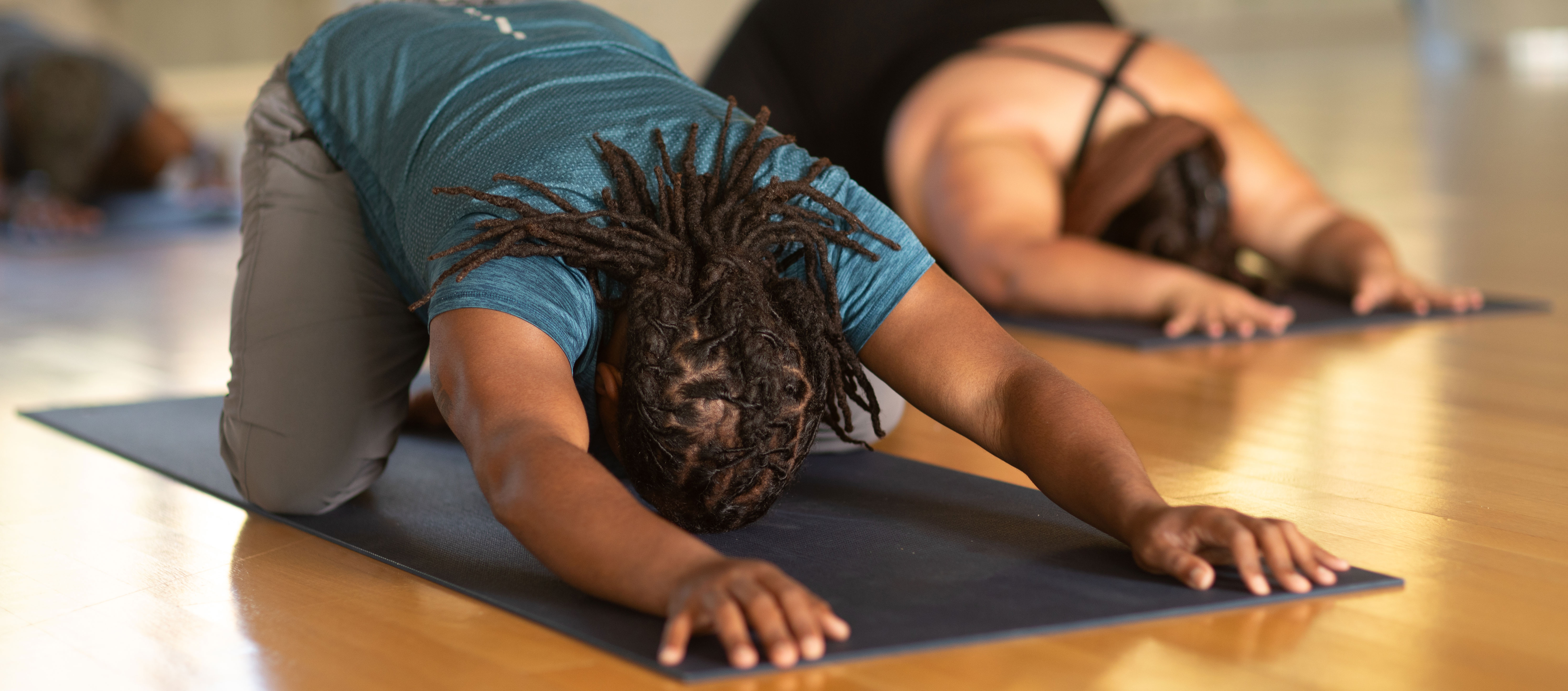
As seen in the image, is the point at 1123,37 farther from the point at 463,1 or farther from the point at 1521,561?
the point at 1521,561

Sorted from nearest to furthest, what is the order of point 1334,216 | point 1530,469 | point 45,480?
point 1530,469, point 45,480, point 1334,216

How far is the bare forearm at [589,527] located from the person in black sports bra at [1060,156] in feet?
5.39

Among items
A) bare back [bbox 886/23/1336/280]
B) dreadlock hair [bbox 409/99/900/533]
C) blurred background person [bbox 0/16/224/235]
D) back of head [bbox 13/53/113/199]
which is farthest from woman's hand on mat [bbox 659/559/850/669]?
back of head [bbox 13/53/113/199]

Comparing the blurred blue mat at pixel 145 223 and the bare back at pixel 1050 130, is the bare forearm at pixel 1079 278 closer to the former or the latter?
the bare back at pixel 1050 130

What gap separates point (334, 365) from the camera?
1698mm

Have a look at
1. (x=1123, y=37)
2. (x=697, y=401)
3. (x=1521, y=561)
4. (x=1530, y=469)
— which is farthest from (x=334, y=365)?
(x=1123, y=37)

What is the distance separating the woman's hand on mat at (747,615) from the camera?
104cm

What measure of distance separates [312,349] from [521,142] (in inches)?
18.3

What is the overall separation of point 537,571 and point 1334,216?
2.13 m

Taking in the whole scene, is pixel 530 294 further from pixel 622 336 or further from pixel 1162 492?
pixel 1162 492

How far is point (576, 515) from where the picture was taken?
3.67 ft

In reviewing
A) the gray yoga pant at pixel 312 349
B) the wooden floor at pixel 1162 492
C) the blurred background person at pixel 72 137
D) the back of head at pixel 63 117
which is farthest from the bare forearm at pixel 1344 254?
the back of head at pixel 63 117

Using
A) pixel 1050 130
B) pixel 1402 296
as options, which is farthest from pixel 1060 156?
pixel 1402 296

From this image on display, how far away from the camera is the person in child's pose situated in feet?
3.75
